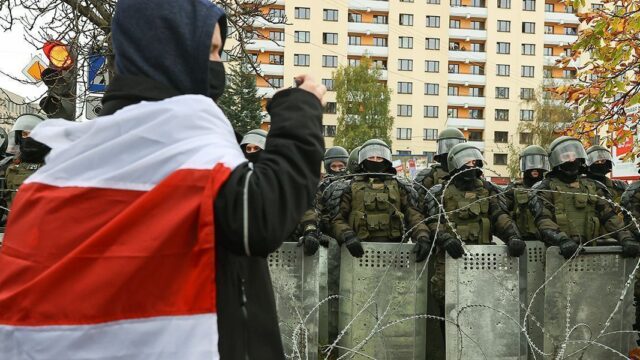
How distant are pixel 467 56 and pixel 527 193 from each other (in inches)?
2094

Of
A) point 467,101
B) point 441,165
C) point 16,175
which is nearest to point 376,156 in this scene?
point 441,165

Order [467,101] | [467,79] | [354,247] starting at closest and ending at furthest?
[354,247]
[467,101]
[467,79]

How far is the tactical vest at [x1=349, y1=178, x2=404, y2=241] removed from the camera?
241 inches

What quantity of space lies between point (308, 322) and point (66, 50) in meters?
3.24

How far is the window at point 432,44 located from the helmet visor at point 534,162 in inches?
2006

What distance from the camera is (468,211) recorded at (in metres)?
6.07

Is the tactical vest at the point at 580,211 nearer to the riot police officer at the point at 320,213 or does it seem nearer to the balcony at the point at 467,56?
the riot police officer at the point at 320,213

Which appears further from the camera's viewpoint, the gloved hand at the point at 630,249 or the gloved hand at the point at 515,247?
the gloved hand at the point at 630,249

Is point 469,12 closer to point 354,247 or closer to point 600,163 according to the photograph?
point 600,163

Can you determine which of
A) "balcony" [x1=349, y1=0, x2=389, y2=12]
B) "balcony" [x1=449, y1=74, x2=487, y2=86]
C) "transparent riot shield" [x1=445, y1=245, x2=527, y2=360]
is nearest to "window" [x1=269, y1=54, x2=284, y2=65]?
"balcony" [x1=349, y1=0, x2=389, y2=12]

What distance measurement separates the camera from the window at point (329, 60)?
181 ft

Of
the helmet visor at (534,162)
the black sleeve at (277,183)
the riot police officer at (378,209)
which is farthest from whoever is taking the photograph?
the helmet visor at (534,162)

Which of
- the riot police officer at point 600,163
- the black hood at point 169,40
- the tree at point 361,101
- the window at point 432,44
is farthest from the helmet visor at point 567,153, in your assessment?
the window at point 432,44

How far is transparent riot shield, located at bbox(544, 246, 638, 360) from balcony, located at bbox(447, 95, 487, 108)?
174 ft
